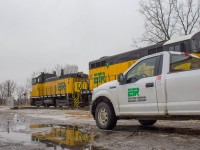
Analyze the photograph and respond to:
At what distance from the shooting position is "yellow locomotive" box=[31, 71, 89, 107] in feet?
90.6

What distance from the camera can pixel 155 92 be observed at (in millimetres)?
6660

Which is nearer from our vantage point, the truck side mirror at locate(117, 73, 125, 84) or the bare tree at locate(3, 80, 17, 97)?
the truck side mirror at locate(117, 73, 125, 84)

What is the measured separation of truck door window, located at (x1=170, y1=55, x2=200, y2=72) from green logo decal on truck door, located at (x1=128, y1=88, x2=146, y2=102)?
3.35 ft

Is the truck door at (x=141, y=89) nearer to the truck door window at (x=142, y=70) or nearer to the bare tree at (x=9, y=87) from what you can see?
the truck door window at (x=142, y=70)

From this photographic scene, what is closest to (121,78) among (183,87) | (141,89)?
(141,89)

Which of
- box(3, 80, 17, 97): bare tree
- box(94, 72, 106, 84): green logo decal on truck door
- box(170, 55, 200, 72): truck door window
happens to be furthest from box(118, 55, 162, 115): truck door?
box(3, 80, 17, 97): bare tree

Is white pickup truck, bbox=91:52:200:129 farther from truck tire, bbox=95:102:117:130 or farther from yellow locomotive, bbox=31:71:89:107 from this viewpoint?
yellow locomotive, bbox=31:71:89:107

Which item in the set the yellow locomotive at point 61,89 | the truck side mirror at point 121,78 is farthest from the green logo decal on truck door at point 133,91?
the yellow locomotive at point 61,89

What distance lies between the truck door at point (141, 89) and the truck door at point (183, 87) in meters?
0.40

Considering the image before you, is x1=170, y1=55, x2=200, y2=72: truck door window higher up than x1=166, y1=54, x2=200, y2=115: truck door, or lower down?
higher up

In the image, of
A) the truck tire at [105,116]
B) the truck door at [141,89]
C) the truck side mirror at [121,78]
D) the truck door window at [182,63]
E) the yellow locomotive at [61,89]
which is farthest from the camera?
the yellow locomotive at [61,89]

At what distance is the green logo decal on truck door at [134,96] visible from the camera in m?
7.04

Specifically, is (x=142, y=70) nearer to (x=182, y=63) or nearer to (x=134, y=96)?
(x=134, y=96)

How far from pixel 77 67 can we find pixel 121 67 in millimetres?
79152
